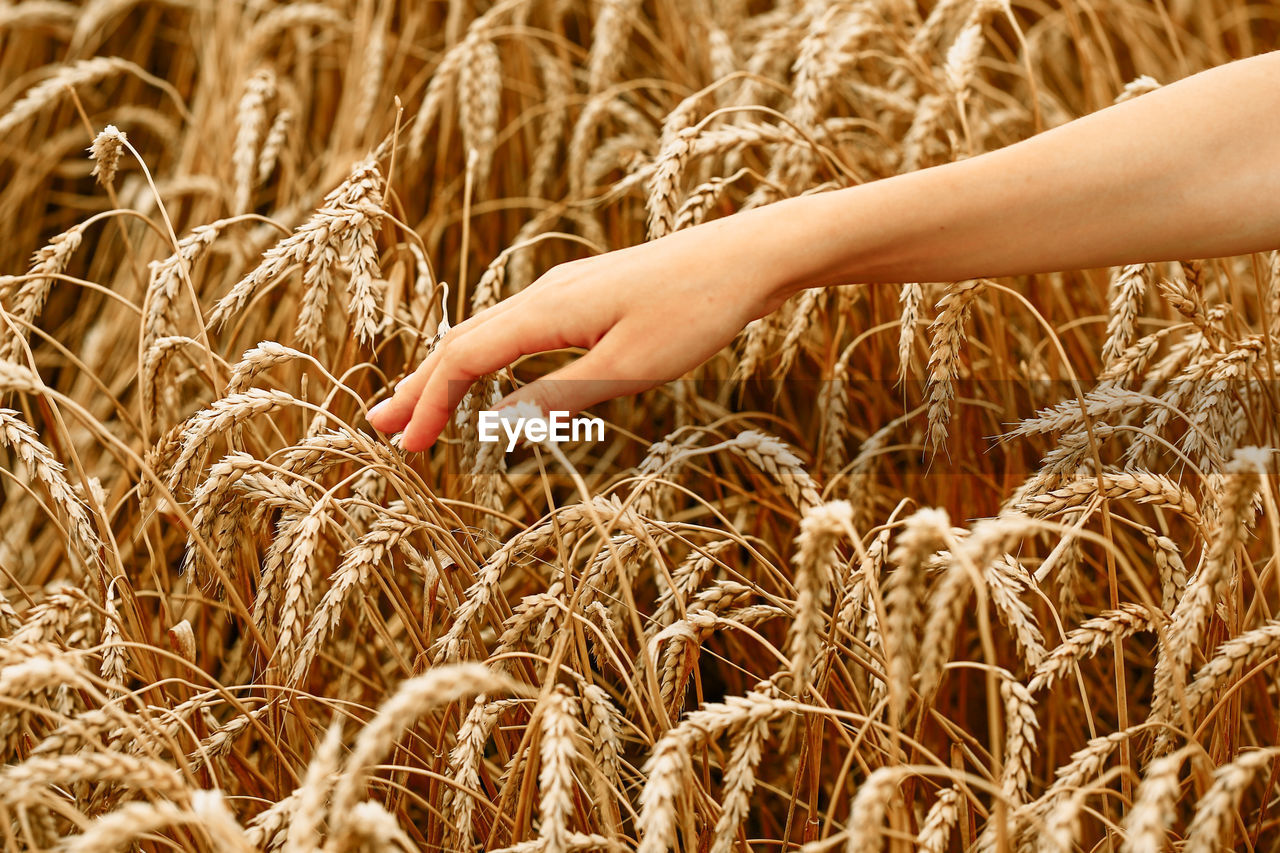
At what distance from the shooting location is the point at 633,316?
68 cm

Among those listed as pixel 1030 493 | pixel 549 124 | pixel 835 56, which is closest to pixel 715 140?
pixel 835 56

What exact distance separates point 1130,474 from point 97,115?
1804 millimetres

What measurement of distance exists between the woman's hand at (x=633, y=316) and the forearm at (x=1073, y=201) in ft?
0.08

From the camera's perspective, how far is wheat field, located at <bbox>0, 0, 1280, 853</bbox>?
0.63 meters

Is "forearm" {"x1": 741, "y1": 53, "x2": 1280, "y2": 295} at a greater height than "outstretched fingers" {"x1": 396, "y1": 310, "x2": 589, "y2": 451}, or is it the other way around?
"forearm" {"x1": 741, "y1": 53, "x2": 1280, "y2": 295}

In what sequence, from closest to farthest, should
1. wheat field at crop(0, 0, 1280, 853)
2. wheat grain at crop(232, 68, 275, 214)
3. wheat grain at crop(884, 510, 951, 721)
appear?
wheat grain at crop(884, 510, 951, 721)
wheat field at crop(0, 0, 1280, 853)
wheat grain at crop(232, 68, 275, 214)

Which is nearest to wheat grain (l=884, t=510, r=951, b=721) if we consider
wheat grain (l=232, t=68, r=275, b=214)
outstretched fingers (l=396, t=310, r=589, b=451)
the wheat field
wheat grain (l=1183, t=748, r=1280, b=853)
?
the wheat field

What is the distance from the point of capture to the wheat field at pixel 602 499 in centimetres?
63

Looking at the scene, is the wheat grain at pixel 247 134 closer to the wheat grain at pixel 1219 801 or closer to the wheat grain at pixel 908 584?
the wheat grain at pixel 908 584

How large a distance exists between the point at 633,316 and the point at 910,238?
0.69ft

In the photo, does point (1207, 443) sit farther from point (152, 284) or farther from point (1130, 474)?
point (152, 284)

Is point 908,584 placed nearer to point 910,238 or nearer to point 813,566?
point 813,566

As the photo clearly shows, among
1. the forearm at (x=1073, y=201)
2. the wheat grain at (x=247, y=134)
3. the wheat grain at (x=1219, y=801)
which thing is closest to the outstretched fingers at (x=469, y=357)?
the forearm at (x=1073, y=201)

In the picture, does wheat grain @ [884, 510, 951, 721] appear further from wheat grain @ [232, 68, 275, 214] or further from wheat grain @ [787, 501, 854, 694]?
wheat grain @ [232, 68, 275, 214]
